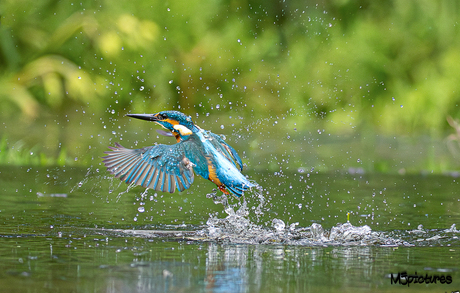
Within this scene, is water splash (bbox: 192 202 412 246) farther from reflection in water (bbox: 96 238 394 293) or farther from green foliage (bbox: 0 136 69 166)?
green foliage (bbox: 0 136 69 166)

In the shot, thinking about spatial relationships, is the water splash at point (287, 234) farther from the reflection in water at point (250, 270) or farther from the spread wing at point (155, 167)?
the spread wing at point (155, 167)

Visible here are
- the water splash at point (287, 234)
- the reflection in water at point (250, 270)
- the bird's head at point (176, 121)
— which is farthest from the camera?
the bird's head at point (176, 121)

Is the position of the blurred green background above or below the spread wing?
above

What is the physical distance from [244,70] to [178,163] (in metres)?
8.64

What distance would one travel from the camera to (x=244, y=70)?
13875 millimetres

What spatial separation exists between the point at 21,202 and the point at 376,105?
7.79m

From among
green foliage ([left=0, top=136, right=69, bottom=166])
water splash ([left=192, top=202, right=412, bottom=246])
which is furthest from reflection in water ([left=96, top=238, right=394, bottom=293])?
green foliage ([left=0, top=136, right=69, bottom=166])

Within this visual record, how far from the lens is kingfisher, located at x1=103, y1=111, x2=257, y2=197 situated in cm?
534

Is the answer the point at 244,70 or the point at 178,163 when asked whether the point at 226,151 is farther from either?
the point at 244,70

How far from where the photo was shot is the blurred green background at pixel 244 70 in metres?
12.4

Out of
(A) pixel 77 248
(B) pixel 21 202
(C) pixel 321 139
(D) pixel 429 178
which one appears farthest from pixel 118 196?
(C) pixel 321 139

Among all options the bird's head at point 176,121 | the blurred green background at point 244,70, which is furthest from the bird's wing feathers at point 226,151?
the blurred green background at point 244,70

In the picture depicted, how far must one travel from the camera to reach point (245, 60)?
13.9 metres

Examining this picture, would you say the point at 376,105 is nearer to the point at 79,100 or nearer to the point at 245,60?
the point at 245,60
